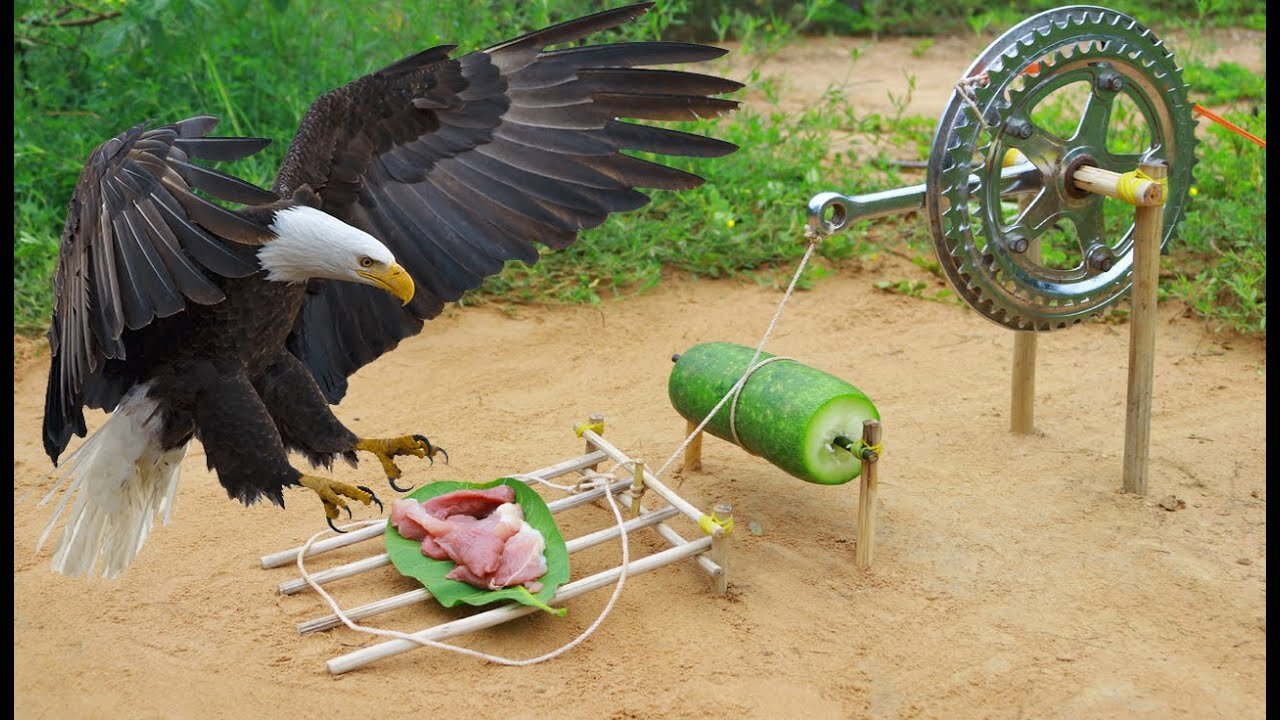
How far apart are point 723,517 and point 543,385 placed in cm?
155

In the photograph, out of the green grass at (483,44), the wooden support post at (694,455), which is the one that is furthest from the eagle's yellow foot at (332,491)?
the green grass at (483,44)

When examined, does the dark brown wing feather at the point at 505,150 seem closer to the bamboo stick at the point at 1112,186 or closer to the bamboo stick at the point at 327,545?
the bamboo stick at the point at 327,545

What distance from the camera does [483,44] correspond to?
591 centimetres

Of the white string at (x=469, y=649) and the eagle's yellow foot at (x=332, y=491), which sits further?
the eagle's yellow foot at (x=332, y=491)

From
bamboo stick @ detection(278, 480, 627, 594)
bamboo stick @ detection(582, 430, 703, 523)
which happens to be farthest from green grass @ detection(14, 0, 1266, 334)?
bamboo stick @ detection(278, 480, 627, 594)

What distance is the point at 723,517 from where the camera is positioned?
3172 mm

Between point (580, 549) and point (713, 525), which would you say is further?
point (580, 549)

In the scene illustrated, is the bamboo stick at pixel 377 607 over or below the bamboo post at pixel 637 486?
below

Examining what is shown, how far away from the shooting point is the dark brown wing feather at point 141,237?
7.54 feet

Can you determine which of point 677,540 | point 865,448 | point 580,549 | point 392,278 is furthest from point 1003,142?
point 392,278

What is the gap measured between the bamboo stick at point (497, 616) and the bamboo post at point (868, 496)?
416mm

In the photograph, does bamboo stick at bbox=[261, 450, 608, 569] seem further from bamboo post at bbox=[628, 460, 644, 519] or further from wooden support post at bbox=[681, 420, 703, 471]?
wooden support post at bbox=[681, 420, 703, 471]

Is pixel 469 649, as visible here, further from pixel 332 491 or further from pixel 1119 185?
pixel 1119 185

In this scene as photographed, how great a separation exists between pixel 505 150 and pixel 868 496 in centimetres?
129
